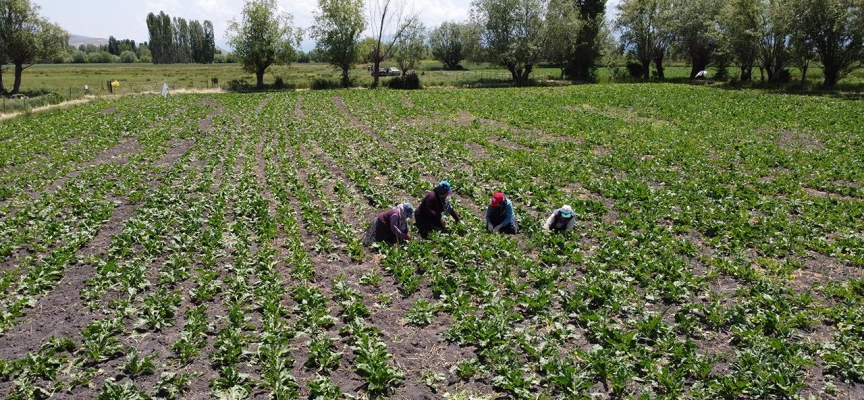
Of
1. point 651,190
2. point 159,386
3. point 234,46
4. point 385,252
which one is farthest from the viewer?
point 234,46

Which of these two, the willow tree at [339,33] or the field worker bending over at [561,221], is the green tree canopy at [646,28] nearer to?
the willow tree at [339,33]

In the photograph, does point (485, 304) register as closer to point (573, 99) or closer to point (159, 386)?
point (159, 386)

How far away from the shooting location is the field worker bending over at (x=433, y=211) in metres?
11.2

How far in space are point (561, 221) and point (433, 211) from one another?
9.33ft

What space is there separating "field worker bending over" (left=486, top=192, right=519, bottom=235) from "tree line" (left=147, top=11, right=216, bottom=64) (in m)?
157

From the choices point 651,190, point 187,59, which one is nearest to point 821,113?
point 651,190

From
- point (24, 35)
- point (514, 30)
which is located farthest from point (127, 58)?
point (514, 30)

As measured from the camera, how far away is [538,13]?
60531 mm

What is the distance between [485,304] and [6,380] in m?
6.41

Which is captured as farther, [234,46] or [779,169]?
[234,46]

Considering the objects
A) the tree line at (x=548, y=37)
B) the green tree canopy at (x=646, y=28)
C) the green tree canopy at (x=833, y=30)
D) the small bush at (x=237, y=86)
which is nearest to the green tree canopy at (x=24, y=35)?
the tree line at (x=548, y=37)

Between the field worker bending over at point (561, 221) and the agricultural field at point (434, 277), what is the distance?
55cm

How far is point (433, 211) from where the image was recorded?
11203mm

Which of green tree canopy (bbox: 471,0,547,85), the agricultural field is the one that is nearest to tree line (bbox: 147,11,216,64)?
green tree canopy (bbox: 471,0,547,85)
